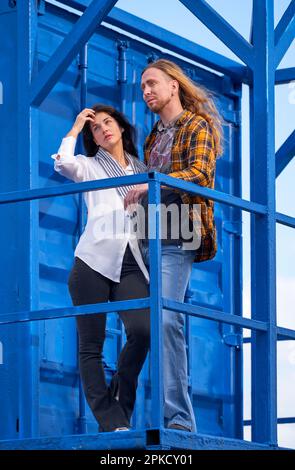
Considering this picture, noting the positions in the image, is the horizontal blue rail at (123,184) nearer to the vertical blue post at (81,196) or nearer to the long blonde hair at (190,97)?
the long blonde hair at (190,97)

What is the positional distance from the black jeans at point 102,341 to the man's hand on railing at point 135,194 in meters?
0.43

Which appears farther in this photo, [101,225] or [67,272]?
[67,272]

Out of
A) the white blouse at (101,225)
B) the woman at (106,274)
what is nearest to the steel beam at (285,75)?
the woman at (106,274)

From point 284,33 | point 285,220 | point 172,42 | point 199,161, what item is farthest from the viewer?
point 172,42

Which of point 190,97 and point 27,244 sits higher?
point 190,97

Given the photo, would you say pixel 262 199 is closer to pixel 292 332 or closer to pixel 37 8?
pixel 292 332

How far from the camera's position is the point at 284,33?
8844mm

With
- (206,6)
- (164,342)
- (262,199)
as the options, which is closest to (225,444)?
(164,342)

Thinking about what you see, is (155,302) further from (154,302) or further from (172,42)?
(172,42)

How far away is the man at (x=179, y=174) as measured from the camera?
7426mm

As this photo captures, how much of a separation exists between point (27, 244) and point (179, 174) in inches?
52.9

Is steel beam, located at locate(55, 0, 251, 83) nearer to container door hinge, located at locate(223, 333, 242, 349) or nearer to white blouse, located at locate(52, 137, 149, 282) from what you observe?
white blouse, located at locate(52, 137, 149, 282)

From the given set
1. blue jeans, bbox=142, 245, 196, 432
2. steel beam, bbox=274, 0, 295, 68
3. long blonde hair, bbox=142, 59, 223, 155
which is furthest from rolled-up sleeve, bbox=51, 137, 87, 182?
steel beam, bbox=274, 0, 295, 68

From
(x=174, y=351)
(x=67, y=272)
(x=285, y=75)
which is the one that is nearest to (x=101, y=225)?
(x=174, y=351)
